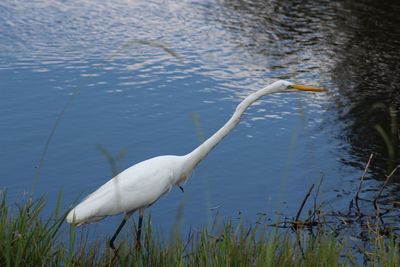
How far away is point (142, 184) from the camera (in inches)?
227

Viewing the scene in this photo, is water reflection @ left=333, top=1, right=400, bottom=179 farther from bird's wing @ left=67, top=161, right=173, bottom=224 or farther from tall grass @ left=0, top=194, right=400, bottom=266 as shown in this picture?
tall grass @ left=0, top=194, right=400, bottom=266

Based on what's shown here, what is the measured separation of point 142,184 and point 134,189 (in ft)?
0.22

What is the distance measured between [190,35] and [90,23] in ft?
5.14

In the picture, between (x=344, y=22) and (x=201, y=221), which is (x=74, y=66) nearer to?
(x=201, y=221)

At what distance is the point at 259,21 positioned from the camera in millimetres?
14094

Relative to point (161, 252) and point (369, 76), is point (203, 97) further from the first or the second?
point (161, 252)

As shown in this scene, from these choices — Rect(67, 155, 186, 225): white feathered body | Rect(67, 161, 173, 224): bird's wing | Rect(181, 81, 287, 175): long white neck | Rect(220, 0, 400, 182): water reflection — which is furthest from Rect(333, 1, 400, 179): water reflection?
Rect(67, 161, 173, 224): bird's wing

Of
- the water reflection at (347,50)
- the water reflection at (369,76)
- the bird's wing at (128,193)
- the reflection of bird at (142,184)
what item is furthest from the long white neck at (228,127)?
the water reflection at (347,50)

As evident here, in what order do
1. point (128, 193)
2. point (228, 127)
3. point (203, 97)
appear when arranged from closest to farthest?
point (228, 127) → point (128, 193) → point (203, 97)

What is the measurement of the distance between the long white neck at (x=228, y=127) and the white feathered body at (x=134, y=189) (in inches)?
3.3

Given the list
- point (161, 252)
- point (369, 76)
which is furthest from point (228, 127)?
point (369, 76)

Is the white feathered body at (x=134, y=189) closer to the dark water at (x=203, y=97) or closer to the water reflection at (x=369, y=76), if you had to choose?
the dark water at (x=203, y=97)

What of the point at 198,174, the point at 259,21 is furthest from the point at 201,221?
the point at 259,21

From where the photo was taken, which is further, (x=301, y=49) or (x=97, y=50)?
(x=301, y=49)
